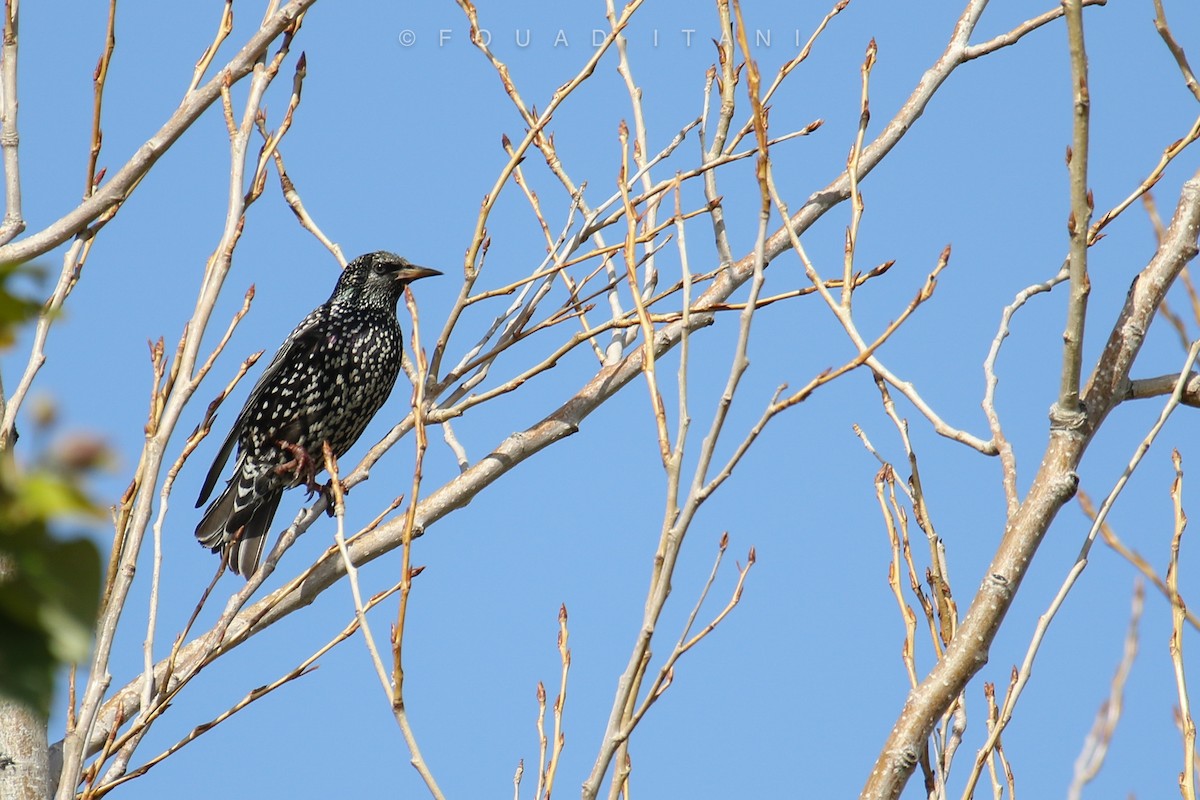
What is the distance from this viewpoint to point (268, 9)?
283 cm

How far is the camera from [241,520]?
5.20 meters

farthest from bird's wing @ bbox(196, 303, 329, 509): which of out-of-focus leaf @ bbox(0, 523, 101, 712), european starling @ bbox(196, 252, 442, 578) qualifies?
out-of-focus leaf @ bbox(0, 523, 101, 712)

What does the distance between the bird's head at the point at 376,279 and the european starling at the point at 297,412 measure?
6.8 inches

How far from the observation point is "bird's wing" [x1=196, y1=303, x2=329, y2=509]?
193 inches

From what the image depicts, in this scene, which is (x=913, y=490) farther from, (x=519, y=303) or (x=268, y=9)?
(x=268, y=9)

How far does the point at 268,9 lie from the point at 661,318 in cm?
126

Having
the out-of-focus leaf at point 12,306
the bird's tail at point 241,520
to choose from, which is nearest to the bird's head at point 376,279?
the bird's tail at point 241,520

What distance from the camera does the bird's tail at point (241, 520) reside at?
5086 mm

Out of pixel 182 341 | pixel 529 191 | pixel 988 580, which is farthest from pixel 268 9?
pixel 988 580

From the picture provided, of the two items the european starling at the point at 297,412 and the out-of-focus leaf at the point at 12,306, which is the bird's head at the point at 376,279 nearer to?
the european starling at the point at 297,412

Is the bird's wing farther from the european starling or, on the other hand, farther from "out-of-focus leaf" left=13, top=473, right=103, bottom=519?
"out-of-focus leaf" left=13, top=473, right=103, bottom=519

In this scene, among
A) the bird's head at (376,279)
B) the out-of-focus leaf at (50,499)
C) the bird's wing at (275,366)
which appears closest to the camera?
the out-of-focus leaf at (50,499)

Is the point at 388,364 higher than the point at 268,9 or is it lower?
higher

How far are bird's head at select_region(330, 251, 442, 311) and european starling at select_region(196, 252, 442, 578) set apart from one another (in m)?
0.17
